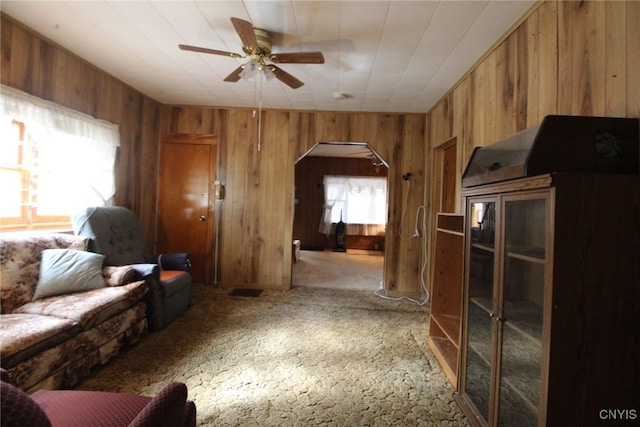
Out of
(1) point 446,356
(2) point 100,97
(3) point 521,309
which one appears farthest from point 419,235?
(2) point 100,97

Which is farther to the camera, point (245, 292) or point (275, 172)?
point (275, 172)

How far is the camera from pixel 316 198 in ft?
25.2

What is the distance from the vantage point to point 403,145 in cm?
390

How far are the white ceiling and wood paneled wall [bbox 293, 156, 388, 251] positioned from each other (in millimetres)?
4342

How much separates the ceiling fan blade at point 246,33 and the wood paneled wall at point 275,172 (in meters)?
1.95

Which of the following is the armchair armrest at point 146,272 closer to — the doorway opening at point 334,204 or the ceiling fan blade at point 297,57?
the ceiling fan blade at point 297,57

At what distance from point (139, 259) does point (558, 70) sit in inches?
148

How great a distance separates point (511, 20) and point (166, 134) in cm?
404

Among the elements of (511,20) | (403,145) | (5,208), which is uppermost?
(511,20)

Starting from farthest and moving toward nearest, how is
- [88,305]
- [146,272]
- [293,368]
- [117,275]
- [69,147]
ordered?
[69,147], [146,272], [117,275], [293,368], [88,305]

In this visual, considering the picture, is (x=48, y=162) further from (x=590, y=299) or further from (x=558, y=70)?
(x=558, y=70)

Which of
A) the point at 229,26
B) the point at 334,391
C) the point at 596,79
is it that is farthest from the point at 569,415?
the point at 229,26

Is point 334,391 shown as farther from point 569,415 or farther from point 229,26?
point 229,26

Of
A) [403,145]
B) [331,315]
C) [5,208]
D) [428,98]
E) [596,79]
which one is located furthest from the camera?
[403,145]
